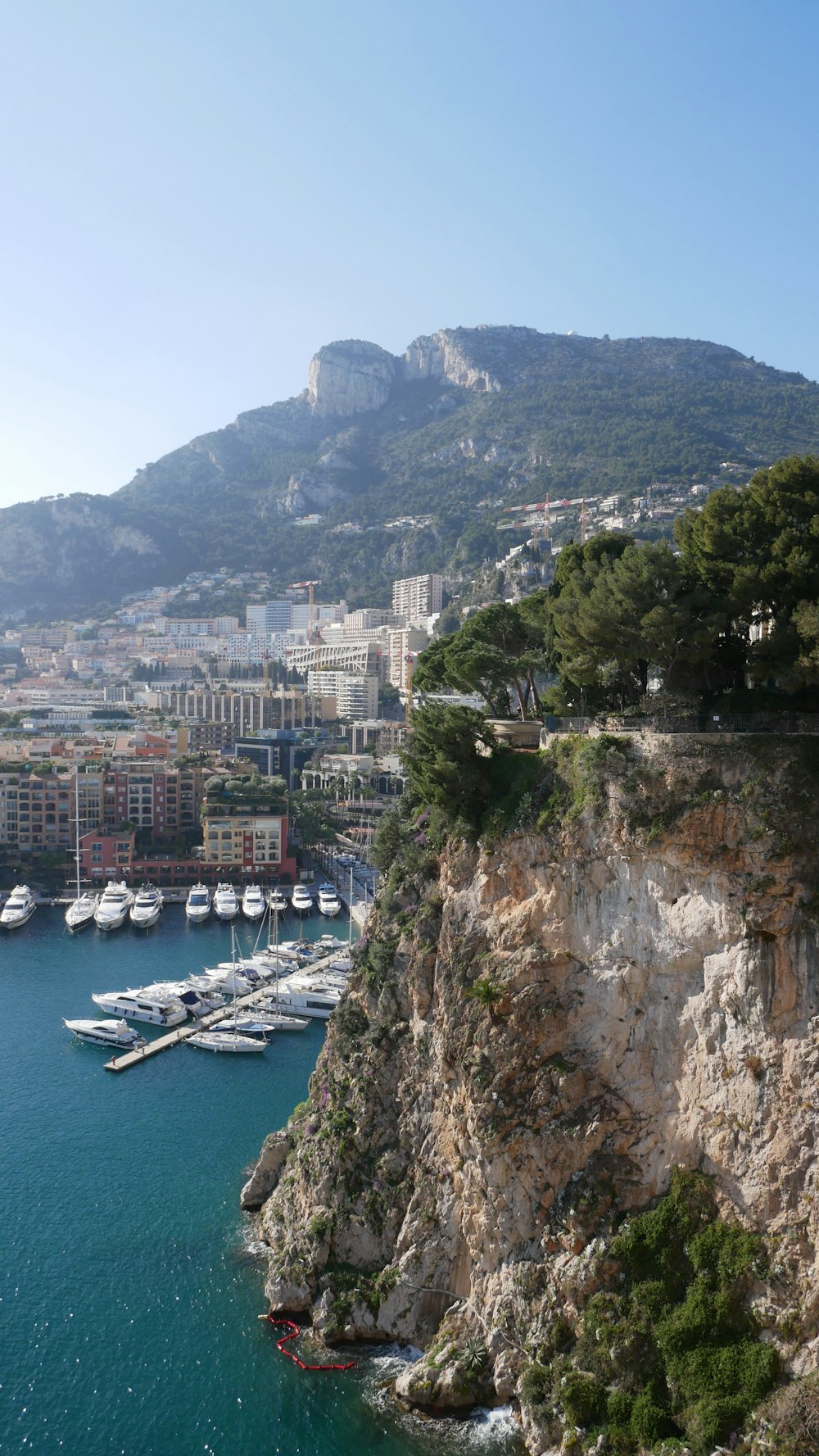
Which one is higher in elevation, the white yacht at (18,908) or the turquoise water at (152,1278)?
the white yacht at (18,908)

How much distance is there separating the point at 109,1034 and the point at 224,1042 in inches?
172

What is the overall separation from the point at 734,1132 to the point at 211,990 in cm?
3163

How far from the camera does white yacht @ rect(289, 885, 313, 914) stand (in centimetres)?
6128

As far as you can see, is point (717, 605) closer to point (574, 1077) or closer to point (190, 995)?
point (574, 1077)

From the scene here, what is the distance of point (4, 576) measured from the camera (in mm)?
189750

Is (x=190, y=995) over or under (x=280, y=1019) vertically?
over

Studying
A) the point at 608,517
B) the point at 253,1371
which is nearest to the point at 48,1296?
the point at 253,1371

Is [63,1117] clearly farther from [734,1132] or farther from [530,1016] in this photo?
[734,1132]

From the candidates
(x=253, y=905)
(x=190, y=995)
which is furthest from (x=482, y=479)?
(x=190, y=995)

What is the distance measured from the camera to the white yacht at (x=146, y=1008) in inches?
1713

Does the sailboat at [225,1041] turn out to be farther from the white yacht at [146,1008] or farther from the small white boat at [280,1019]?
the white yacht at [146,1008]

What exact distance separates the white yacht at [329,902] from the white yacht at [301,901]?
660mm

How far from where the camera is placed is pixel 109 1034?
1604 inches

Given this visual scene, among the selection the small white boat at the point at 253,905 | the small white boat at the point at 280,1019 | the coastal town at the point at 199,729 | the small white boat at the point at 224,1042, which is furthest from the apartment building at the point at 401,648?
the small white boat at the point at 224,1042
